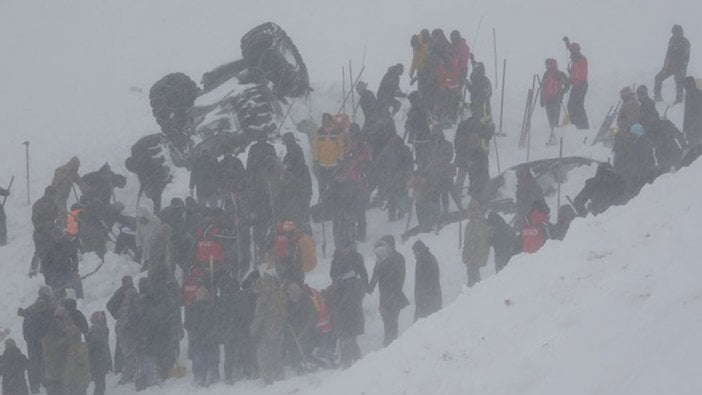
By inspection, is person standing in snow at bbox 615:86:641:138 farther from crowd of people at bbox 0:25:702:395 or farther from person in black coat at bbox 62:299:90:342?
person in black coat at bbox 62:299:90:342

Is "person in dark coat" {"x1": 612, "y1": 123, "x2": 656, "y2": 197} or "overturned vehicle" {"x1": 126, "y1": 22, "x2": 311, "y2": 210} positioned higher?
"overturned vehicle" {"x1": 126, "y1": 22, "x2": 311, "y2": 210}

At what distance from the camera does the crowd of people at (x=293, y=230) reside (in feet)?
49.9

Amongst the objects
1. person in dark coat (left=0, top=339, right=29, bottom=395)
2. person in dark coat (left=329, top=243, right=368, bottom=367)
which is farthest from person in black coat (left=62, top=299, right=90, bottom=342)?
person in dark coat (left=329, top=243, right=368, bottom=367)

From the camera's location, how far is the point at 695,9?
32.5 metres

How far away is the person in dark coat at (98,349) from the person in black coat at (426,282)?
4303mm

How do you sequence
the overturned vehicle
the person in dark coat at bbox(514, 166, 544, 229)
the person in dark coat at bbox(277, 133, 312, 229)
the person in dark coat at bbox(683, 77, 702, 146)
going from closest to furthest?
the person in dark coat at bbox(514, 166, 544, 229) < the person in dark coat at bbox(277, 133, 312, 229) < the person in dark coat at bbox(683, 77, 702, 146) < the overturned vehicle

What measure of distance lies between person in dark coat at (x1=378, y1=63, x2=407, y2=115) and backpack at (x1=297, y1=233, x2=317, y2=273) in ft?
14.6

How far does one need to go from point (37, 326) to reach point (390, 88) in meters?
8.56

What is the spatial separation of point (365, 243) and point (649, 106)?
5.07 meters

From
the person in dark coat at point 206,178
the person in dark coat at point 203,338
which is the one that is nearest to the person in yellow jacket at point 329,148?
the person in dark coat at point 206,178

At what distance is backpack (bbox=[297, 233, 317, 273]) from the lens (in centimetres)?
1711

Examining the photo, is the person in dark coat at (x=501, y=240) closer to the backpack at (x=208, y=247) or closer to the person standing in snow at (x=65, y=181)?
the backpack at (x=208, y=247)

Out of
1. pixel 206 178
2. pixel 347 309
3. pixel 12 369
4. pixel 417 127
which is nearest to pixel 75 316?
pixel 12 369

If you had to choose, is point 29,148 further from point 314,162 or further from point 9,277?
point 314,162
